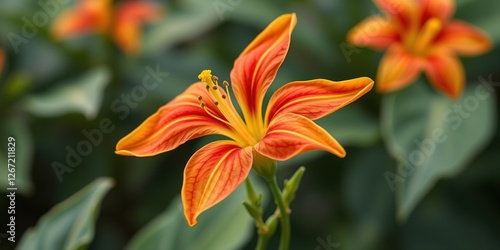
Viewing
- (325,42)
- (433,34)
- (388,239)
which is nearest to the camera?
(433,34)

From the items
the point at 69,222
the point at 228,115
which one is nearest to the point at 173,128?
the point at 228,115

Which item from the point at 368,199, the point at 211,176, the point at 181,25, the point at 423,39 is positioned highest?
the point at 211,176

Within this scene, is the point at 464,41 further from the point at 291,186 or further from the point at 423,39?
the point at 291,186

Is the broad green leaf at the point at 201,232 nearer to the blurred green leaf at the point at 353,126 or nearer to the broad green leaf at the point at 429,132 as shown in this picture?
the broad green leaf at the point at 429,132

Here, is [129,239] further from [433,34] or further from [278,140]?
[278,140]

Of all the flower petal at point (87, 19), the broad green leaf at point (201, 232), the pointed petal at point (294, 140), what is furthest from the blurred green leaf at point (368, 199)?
the pointed petal at point (294, 140)

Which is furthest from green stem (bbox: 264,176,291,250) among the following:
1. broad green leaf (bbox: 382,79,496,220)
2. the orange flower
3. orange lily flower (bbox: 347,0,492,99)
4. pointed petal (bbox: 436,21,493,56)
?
the orange flower

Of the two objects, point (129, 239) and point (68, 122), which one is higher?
point (68, 122)

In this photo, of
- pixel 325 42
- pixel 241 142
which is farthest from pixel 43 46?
pixel 241 142
